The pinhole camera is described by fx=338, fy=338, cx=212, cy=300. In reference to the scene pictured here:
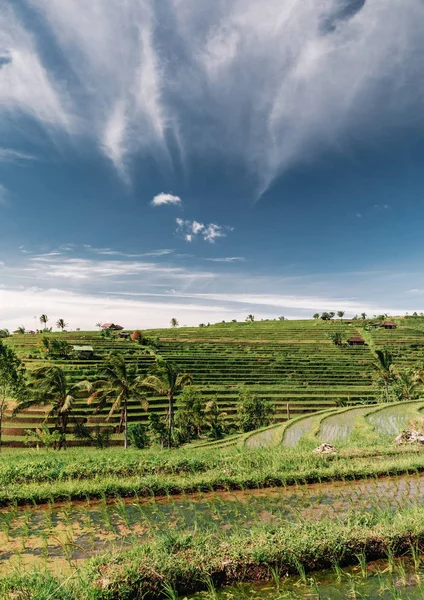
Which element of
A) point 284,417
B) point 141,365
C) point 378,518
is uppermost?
point 378,518

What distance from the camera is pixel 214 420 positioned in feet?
134

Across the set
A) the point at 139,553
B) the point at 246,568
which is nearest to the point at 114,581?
the point at 139,553

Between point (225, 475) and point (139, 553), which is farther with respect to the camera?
point (225, 475)

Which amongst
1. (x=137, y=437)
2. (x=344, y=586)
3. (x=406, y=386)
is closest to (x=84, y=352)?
(x=137, y=437)

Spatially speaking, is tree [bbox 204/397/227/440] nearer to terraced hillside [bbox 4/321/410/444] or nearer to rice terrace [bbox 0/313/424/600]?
terraced hillside [bbox 4/321/410/444]

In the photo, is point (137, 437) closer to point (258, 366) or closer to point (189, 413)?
point (189, 413)

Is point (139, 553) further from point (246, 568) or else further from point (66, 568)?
point (246, 568)

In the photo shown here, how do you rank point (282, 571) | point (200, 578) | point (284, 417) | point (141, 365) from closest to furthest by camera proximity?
point (200, 578)
point (282, 571)
point (284, 417)
point (141, 365)

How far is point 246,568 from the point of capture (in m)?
5.46

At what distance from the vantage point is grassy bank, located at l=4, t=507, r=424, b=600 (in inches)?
187

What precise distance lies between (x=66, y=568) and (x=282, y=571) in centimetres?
355

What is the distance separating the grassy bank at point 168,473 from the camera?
9.09m

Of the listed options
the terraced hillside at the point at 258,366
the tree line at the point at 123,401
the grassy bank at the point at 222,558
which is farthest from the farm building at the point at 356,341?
the grassy bank at the point at 222,558

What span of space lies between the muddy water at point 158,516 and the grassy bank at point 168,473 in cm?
38
